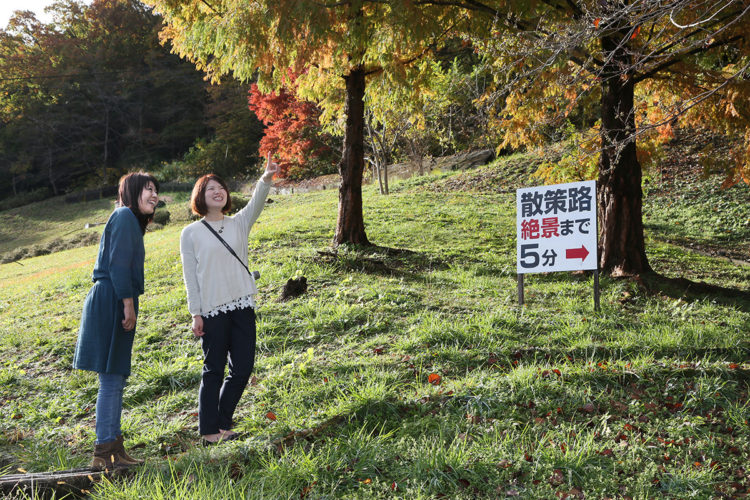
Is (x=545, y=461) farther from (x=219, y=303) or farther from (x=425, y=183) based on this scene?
(x=425, y=183)

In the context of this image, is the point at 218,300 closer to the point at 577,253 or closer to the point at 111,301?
the point at 111,301

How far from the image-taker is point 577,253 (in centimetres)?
529

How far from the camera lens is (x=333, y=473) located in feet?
9.14

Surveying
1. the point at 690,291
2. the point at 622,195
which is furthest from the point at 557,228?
the point at 690,291

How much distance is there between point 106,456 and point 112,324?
0.77 metres

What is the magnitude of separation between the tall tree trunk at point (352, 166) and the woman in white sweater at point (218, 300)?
16.7ft

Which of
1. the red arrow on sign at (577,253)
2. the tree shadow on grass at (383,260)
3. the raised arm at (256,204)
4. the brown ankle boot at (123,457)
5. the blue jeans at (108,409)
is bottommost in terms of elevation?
the brown ankle boot at (123,457)

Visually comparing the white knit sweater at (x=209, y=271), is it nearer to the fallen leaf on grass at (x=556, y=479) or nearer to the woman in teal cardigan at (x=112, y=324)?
the woman in teal cardigan at (x=112, y=324)

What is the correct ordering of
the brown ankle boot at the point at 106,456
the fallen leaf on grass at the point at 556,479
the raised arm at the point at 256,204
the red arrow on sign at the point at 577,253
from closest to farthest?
the fallen leaf on grass at the point at 556,479 < the brown ankle boot at the point at 106,456 < the raised arm at the point at 256,204 < the red arrow on sign at the point at 577,253

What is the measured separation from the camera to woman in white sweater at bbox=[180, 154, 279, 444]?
3.18 meters

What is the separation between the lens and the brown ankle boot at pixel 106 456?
3035 millimetres

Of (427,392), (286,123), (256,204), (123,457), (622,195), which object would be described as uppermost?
(286,123)

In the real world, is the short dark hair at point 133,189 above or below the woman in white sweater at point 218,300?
above

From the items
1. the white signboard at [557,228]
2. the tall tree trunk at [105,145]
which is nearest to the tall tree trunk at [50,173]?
the tall tree trunk at [105,145]
